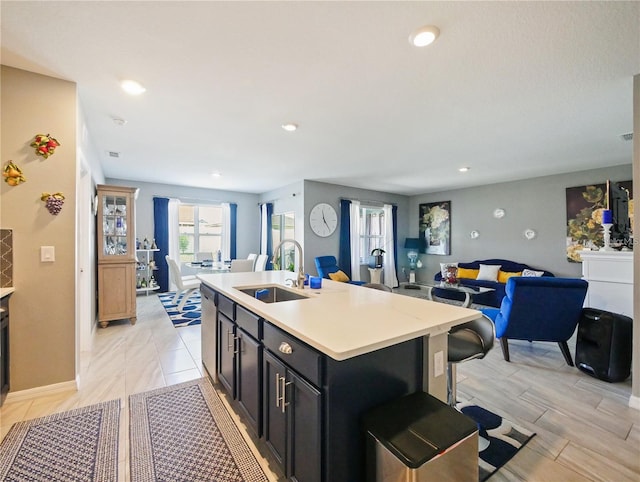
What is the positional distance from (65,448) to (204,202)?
5.85 metres

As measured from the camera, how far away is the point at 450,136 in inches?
132

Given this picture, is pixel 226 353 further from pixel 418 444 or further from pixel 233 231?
pixel 233 231

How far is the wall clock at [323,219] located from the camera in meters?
6.07

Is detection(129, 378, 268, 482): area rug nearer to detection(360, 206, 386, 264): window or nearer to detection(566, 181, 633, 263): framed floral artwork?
detection(360, 206, 386, 264): window

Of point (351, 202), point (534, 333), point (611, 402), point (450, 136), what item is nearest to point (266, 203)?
point (351, 202)

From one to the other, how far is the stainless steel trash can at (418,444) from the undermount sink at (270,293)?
1.23 meters

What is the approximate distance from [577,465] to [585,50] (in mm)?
2555

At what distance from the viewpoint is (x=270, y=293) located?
2.58 m

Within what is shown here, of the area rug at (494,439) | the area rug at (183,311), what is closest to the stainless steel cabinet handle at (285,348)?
the area rug at (494,439)

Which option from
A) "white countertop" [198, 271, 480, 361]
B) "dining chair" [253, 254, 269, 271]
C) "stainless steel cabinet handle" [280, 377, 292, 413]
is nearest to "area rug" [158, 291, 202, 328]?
"dining chair" [253, 254, 269, 271]

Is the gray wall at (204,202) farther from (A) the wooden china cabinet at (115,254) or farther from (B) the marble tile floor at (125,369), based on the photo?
(B) the marble tile floor at (125,369)

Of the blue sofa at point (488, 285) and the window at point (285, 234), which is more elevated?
the window at point (285, 234)

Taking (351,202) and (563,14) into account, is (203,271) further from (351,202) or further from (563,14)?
(563,14)

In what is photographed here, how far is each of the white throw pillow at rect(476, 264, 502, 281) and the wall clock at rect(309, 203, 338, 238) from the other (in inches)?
125
